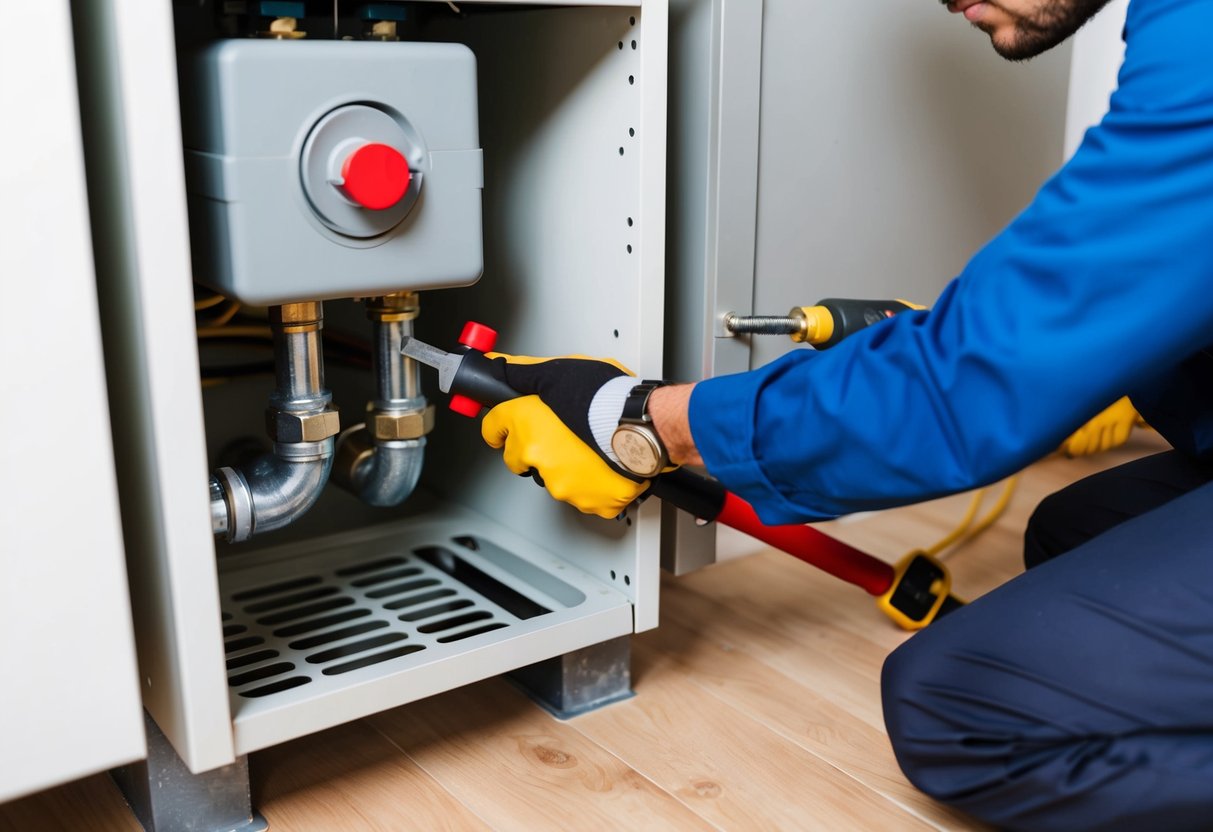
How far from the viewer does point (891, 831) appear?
803 millimetres

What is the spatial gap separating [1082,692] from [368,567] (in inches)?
24.4

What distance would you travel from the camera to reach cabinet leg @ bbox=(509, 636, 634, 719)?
3.12 ft

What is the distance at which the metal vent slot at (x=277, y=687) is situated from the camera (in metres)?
0.79

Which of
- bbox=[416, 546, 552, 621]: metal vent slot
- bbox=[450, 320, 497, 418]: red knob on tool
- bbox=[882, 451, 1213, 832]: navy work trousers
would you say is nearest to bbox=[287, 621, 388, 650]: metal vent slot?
bbox=[416, 546, 552, 621]: metal vent slot

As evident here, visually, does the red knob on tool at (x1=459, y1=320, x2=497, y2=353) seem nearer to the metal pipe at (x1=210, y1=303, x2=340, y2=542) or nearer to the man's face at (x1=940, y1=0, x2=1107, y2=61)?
the metal pipe at (x1=210, y1=303, x2=340, y2=542)

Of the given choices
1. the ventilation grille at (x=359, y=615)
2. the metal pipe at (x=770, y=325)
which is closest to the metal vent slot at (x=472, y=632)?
the ventilation grille at (x=359, y=615)

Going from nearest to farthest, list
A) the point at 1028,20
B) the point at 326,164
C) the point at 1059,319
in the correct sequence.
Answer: the point at 1059,319
the point at 326,164
the point at 1028,20

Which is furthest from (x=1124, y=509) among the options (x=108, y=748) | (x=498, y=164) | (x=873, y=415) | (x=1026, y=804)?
(x=108, y=748)

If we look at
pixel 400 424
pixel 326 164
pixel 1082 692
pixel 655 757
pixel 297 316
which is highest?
pixel 326 164

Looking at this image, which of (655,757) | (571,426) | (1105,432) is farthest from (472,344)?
(1105,432)

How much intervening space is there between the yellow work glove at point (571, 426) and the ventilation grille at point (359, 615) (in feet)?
0.47

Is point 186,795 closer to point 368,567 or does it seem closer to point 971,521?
point 368,567

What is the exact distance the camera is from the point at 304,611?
98 cm

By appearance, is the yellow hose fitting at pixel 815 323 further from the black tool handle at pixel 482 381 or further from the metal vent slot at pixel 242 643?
the metal vent slot at pixel 242 643
